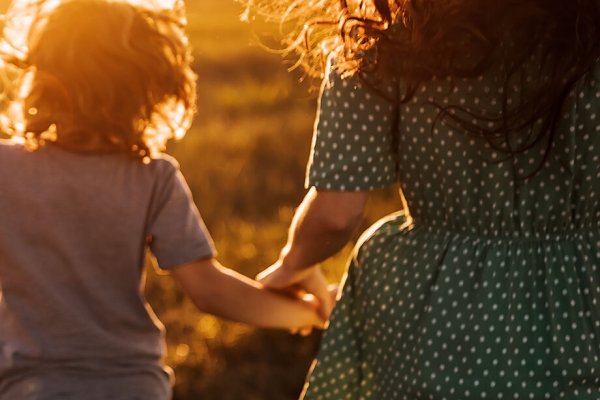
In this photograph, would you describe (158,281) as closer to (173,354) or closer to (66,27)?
(173,354)

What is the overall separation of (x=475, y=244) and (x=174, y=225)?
730mm

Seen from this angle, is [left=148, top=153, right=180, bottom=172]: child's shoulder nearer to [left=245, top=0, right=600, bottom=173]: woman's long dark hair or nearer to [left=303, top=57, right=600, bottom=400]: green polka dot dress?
[left=303, top=57, right=600, bottom=400]: green polka dot dress

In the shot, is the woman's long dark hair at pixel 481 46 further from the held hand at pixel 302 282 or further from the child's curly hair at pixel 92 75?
the held hand at pixel 302 282

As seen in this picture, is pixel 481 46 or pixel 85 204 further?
pixel 85 204

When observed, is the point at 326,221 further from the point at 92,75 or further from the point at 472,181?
the point at 92,75

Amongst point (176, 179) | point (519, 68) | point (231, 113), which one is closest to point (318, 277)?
point (176, 179)

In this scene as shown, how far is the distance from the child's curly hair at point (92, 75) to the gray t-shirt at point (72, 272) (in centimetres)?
5

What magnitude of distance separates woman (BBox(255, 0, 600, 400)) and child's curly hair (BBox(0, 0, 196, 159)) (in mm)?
406

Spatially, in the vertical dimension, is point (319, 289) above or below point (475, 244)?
below

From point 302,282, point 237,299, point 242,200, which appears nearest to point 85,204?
point 237,299

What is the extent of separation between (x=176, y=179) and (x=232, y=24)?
12976 millimetres

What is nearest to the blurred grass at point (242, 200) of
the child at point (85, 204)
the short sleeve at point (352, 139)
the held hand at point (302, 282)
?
the short sleeve at point (352, 139)

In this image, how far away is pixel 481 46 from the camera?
243 centimetres

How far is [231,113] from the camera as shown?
9695 mm
